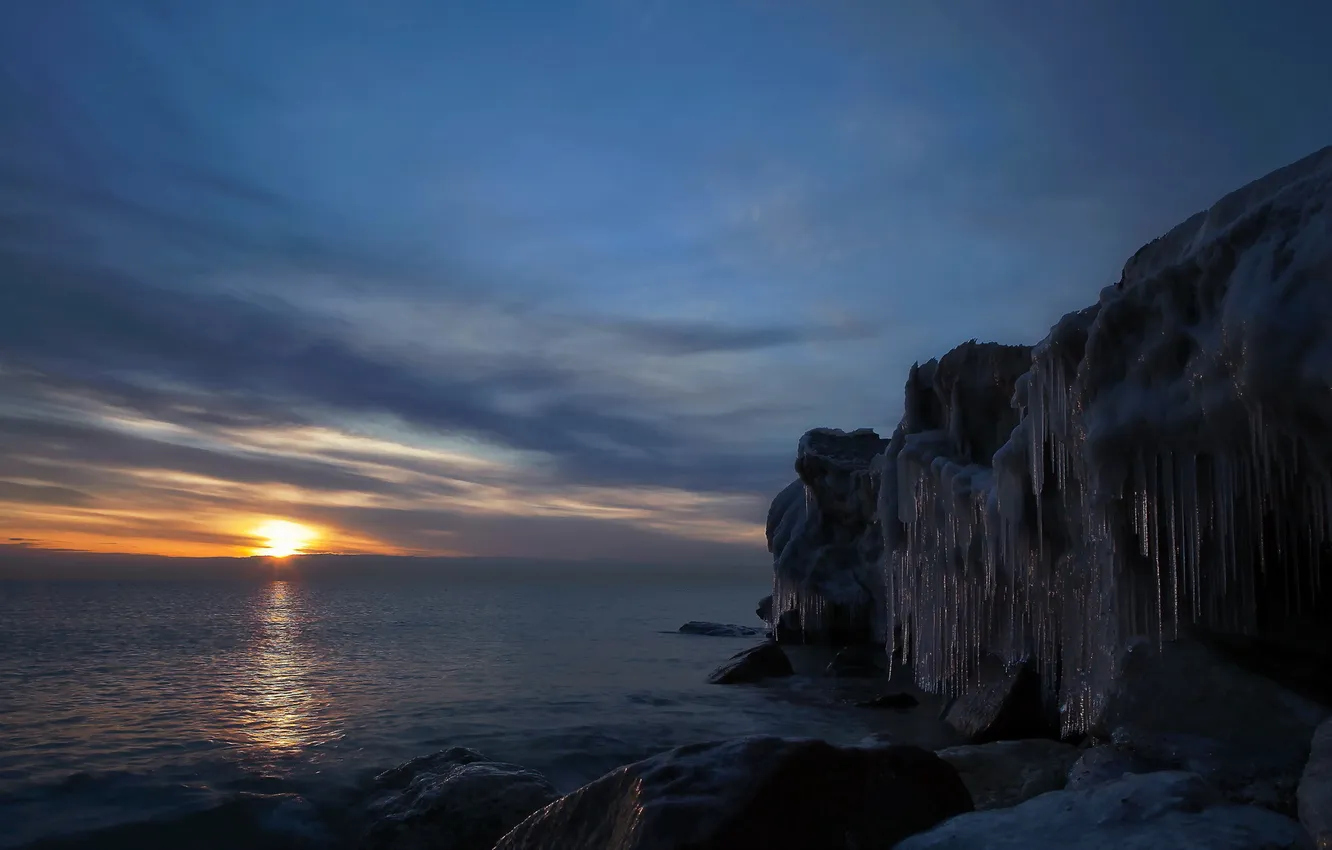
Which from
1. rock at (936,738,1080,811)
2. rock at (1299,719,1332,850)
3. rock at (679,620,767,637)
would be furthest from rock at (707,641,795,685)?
rock at (679,620,767,637)

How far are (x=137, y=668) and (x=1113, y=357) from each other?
3827 cm

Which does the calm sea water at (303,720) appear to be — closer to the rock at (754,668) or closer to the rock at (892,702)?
the rock at (892,702)

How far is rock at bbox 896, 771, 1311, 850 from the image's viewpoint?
4746 mm

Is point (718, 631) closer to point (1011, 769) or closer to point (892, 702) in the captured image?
point (892, 702)

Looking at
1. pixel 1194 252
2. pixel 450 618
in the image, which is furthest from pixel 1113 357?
pixel 450 618

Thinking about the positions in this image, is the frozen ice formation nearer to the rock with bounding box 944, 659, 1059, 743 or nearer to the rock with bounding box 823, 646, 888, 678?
the rock with bounding box 944, 659, 1059, 743

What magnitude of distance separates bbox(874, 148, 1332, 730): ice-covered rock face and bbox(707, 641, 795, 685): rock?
44.5 ft

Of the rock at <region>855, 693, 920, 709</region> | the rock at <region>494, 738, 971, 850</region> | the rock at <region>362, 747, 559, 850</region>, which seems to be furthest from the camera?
the rock at <region>855, 693, 920, 709</region>

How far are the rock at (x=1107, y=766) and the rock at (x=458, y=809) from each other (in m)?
6.85

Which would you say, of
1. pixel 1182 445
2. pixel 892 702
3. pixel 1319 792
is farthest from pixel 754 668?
pixel 1319 792

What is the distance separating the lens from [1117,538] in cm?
1014

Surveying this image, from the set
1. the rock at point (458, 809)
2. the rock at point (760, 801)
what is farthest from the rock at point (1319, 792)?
the rock at point (458, 809)

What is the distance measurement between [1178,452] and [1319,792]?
4.81 meters

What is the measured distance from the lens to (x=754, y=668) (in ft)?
91.4
